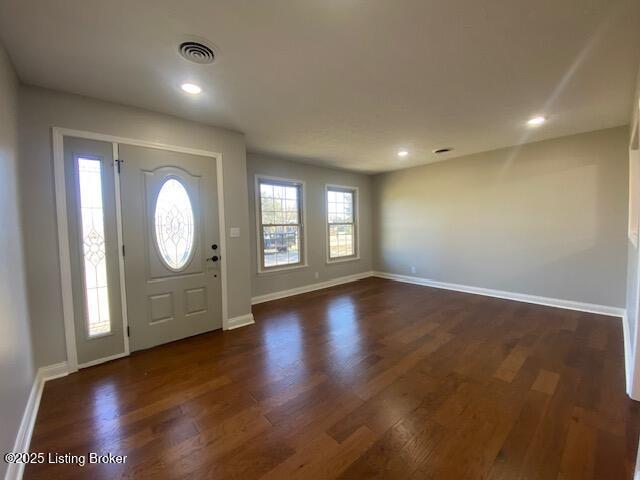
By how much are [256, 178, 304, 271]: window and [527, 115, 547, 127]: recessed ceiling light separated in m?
3.52

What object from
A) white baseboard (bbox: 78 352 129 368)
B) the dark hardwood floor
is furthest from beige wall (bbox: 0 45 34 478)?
white baseboard (bbox: 78 352 129 368)

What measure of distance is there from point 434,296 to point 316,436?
375cm

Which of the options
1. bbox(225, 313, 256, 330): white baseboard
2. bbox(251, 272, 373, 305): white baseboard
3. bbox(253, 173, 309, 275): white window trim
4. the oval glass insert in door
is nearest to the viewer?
the oval glass insert in door

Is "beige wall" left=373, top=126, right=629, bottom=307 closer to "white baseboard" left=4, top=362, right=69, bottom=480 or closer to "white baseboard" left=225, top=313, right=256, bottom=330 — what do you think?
"white baseboard" left=225, top=313, right=256, bottom=330

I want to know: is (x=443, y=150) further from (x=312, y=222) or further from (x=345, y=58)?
(x=345, y=58)

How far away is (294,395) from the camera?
214 cm

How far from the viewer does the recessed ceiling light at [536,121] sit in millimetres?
3199

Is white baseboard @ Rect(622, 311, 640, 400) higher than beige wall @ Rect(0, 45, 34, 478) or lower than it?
lower

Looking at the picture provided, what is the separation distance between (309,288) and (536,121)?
14.1ft

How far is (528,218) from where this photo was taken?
14.3 ft

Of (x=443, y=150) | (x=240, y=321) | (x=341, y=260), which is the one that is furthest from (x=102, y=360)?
(x=443, y=150)

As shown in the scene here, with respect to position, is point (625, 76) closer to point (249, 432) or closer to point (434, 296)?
point (434, 296)

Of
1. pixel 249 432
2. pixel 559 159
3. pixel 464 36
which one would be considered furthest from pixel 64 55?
pixel 559 159

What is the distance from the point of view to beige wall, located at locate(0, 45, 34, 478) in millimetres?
1491
